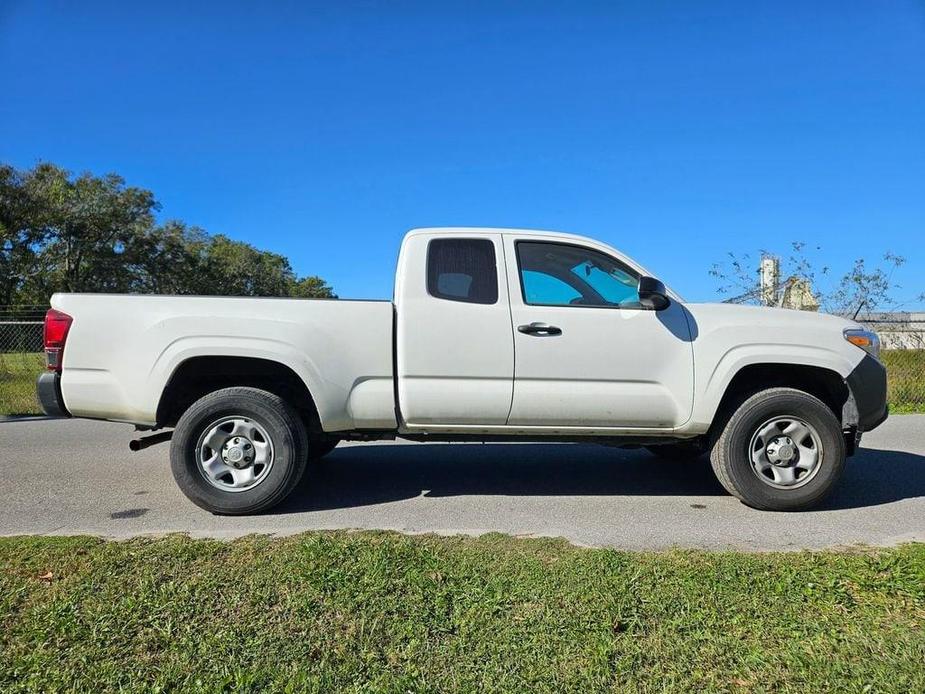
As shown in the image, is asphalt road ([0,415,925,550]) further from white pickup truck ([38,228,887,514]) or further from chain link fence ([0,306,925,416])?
chain link fence ([0,306,925,416])

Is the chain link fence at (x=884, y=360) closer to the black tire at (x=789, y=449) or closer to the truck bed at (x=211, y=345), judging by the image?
the truck bed at (x=211, y=345)

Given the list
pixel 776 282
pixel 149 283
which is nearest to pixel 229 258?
pixel 149 283

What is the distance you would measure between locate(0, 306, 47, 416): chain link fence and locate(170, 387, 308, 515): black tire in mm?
7213

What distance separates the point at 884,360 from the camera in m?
11.4

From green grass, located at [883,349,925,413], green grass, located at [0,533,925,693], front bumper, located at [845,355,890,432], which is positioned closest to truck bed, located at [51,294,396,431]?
green grass, located at [0,533,925,693]

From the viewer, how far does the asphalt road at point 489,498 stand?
4.27 m

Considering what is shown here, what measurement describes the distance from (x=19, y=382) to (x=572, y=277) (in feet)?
35.0

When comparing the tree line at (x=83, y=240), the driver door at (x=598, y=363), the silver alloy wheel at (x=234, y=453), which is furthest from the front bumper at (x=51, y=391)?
the tree line at (x=83, y=240)

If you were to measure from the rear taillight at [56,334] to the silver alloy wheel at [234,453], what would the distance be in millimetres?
1118

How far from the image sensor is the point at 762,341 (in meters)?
4.76

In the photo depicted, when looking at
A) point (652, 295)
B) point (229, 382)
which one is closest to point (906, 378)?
point (652, 295)

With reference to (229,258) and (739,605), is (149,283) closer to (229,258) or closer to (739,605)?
(229,258)

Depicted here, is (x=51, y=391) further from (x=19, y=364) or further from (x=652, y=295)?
(x=19, y=364)

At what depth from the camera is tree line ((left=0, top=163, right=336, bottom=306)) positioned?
40.7m
